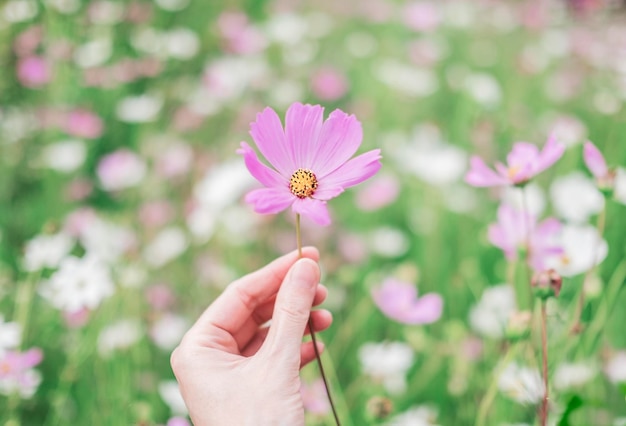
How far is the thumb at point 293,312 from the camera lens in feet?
1.72

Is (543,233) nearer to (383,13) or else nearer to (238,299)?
(238,299)

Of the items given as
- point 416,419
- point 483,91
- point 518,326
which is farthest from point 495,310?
point 483,91

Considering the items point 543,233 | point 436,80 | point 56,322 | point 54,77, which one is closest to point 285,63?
point 436,80

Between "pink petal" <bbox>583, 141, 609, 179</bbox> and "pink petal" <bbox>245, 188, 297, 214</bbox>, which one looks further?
"pink petal" <bbox>583, 141, 609, 179</bbox>

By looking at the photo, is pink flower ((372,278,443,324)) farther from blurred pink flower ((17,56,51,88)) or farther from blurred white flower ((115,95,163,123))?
blurred pink flower ((17,56,51,88))

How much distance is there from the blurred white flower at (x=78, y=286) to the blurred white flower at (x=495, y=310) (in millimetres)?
586

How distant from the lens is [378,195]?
135cm

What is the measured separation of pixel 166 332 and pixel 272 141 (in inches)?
23.9

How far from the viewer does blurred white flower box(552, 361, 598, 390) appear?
0.89 metres

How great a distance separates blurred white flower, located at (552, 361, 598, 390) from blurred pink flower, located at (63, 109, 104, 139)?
A: 1.10 meters

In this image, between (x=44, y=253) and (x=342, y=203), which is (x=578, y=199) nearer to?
(x=342, y=203)

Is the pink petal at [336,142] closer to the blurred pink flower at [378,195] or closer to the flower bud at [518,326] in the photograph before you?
the flower bud at [518,326]

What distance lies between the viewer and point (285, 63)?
1.87m

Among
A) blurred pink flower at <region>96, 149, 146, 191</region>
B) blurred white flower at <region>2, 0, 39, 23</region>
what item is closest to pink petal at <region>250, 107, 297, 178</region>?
blurred pink flower at <region>96, 149, 146, 191</region>
